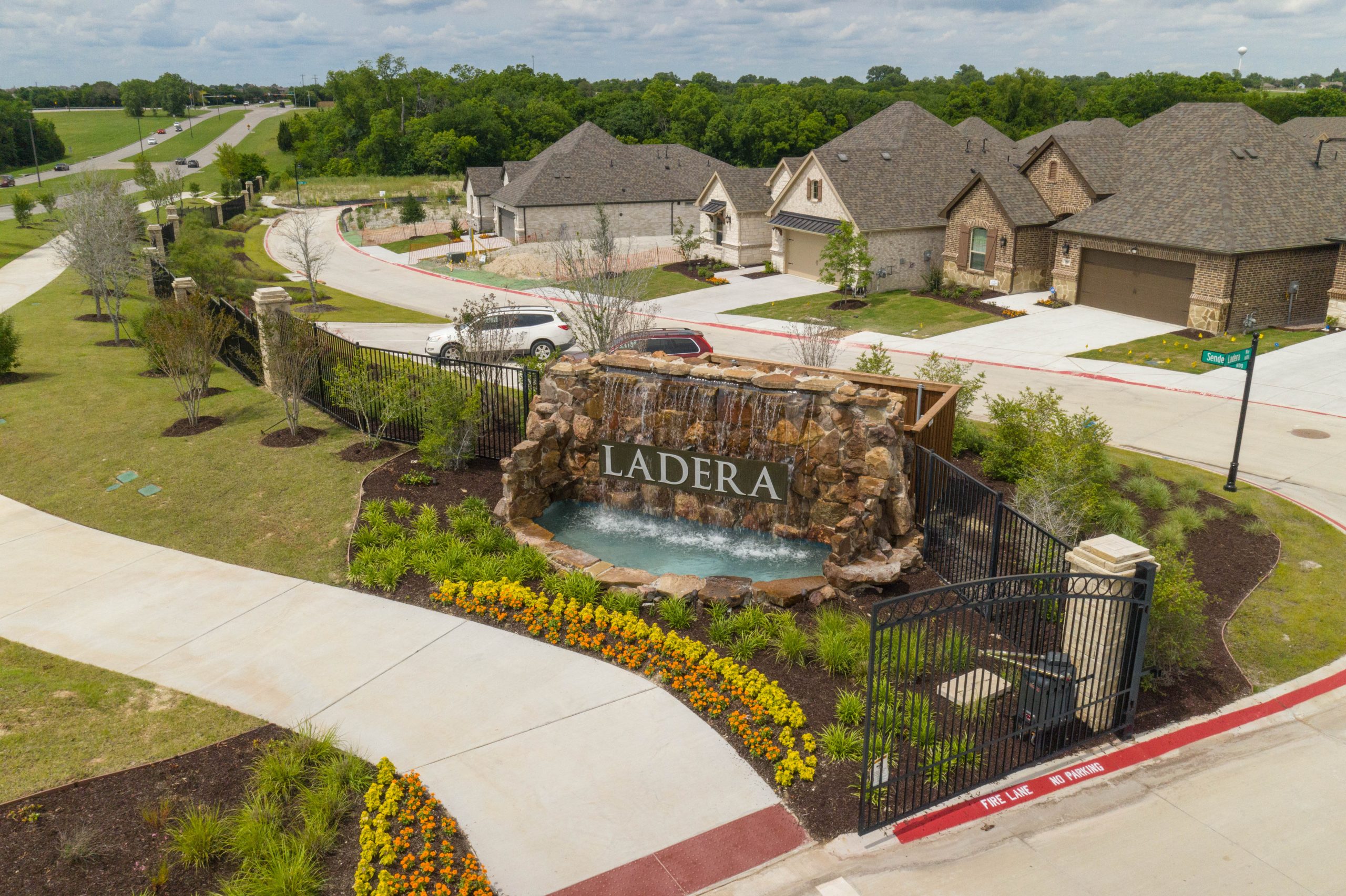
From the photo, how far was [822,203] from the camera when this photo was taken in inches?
1587

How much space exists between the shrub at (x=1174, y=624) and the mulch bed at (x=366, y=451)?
12.6m

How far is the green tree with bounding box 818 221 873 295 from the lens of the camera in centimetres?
3662

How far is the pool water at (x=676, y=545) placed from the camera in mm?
13711

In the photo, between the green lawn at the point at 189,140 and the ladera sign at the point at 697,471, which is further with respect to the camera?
the green lawn at the point at 189,140

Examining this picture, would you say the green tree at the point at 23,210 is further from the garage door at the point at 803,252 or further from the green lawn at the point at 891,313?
the green lawn at the point at 891,313

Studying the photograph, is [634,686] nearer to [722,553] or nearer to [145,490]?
[722,553]

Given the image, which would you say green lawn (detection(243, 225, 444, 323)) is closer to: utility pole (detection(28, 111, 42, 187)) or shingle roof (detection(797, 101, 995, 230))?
shingle roof (detection(797, 101, 995, 230))

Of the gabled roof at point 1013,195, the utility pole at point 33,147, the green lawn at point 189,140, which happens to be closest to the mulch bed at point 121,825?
the gabled roof at point 1013,195

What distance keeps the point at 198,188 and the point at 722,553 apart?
101860 mm

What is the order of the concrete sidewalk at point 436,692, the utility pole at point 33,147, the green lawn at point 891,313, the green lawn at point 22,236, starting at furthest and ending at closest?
the utility pole at point 33,147 < the green lawn at point 22,236 < the green lawn at point 891,313 < the concrete sidewalk at point 436,692

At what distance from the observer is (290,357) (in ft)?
56.5

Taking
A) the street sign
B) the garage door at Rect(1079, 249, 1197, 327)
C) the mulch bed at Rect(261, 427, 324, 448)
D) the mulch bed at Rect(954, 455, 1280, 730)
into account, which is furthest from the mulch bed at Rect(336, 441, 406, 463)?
the garage door at Rect(1079, 249, 1197, 327)

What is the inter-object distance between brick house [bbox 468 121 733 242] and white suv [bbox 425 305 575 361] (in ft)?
86.1

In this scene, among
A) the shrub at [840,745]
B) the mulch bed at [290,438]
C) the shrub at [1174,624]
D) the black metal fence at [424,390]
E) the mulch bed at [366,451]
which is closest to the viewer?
the shrub at [840,745]
